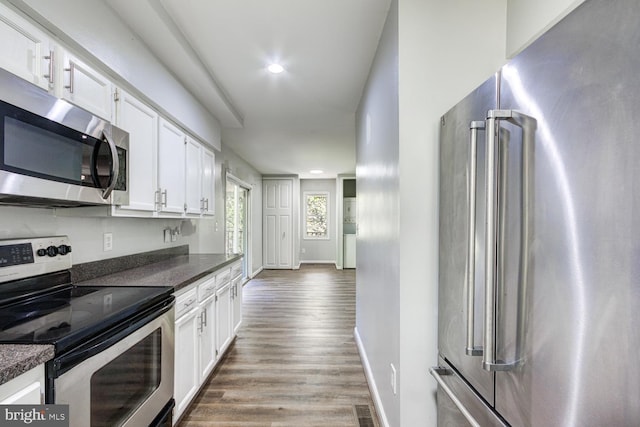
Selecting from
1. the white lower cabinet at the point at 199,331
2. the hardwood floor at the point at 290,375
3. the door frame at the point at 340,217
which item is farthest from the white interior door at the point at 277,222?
the white lower cabinet at the point at 199,331

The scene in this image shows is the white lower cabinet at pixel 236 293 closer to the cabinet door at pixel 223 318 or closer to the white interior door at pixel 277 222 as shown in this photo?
the cabinet door at pixel 223 318

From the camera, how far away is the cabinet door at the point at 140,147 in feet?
5.97

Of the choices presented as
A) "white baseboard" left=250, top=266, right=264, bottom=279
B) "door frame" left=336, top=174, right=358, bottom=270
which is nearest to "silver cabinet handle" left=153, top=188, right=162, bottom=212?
"white baseboard" left=250, top=266, right=264, bottom=279

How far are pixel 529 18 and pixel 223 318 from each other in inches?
110

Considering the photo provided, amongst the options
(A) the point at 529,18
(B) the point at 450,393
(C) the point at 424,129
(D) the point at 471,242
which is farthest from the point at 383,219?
(A) the point at 529,18

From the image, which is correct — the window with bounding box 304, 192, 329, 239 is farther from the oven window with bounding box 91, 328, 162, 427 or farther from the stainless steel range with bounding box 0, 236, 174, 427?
the oven window with bounding box 91, 328, 162, 427

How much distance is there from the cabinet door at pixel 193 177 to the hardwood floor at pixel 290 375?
1418 millimetres

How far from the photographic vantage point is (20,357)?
85cm

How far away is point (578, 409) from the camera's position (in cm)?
65

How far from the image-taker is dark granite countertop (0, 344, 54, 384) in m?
0.80

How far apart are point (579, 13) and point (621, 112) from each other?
0.26 meters

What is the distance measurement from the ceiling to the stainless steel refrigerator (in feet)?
3.78

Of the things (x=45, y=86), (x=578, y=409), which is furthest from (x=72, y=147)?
(x=578, y=409)

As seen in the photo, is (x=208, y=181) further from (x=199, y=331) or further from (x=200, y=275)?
(x=199, y=331)
